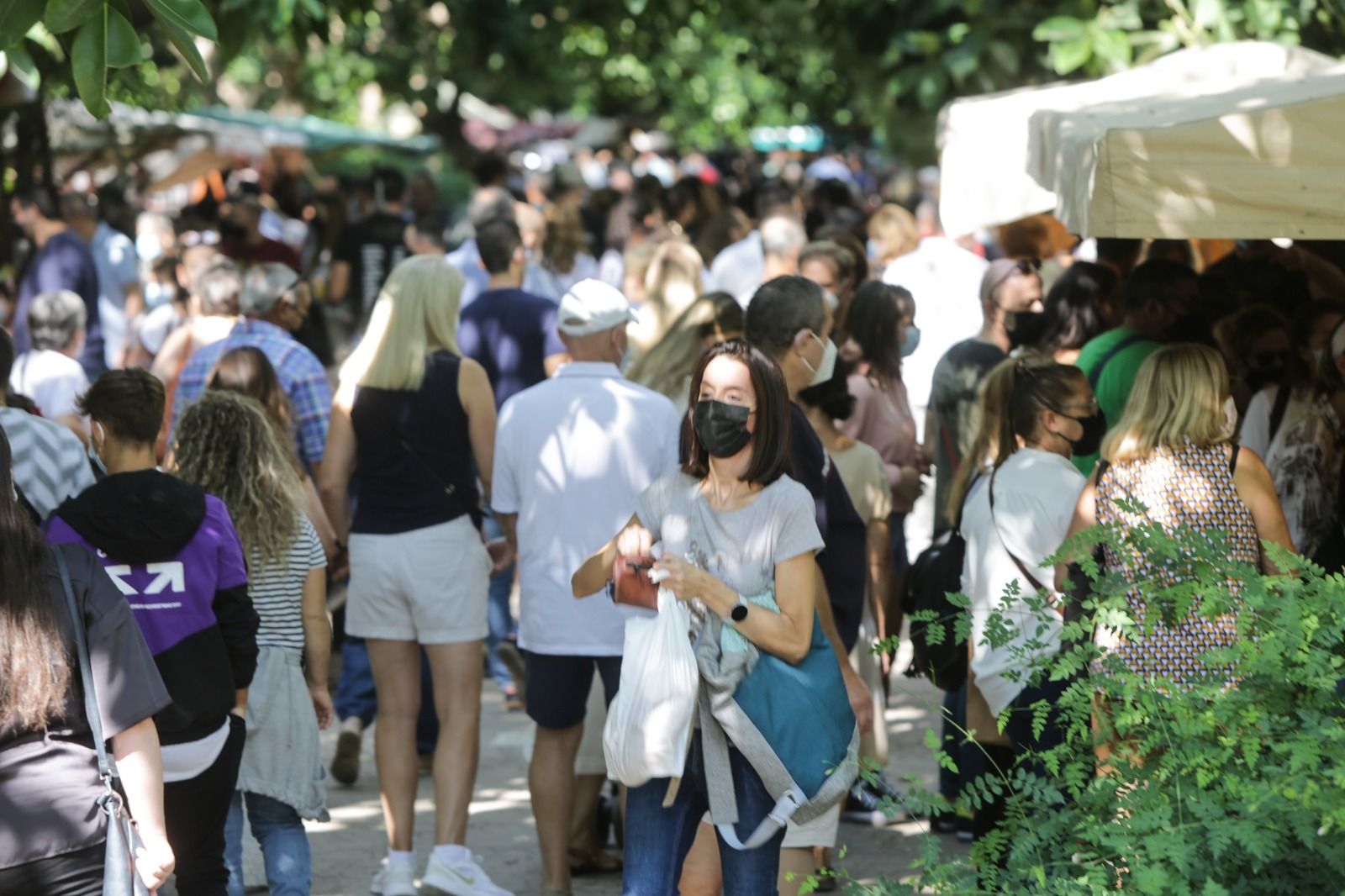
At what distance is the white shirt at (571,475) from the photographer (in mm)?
5820

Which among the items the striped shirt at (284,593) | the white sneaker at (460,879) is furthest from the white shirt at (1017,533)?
the striped shirt at (284,593)

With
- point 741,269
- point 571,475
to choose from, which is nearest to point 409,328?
point 571,475

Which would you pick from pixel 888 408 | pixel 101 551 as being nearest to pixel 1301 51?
pixel 888 408

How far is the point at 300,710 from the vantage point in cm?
553

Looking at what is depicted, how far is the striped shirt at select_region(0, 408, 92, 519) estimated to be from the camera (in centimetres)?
528

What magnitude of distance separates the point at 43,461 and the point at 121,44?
5.11 feet

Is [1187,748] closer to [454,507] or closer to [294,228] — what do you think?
[454,507]

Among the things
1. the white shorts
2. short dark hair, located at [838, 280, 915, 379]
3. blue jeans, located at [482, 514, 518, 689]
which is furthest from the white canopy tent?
blue jeans, located at [482, 514, 518, 689]

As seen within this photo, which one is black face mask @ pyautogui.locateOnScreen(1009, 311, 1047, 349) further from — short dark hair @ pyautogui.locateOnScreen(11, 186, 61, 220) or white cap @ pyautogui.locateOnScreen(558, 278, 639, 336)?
short dark hair @ pyautogui.locateOnScreen(11, 186, 61, 220)

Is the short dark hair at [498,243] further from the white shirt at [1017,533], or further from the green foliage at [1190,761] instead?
the green foliage at [1190,761]

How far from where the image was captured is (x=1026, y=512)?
18.1 feet

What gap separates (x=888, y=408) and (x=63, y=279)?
555cm

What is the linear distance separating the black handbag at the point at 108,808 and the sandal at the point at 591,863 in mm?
2812

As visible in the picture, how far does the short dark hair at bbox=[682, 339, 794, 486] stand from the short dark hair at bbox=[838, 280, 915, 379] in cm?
274
